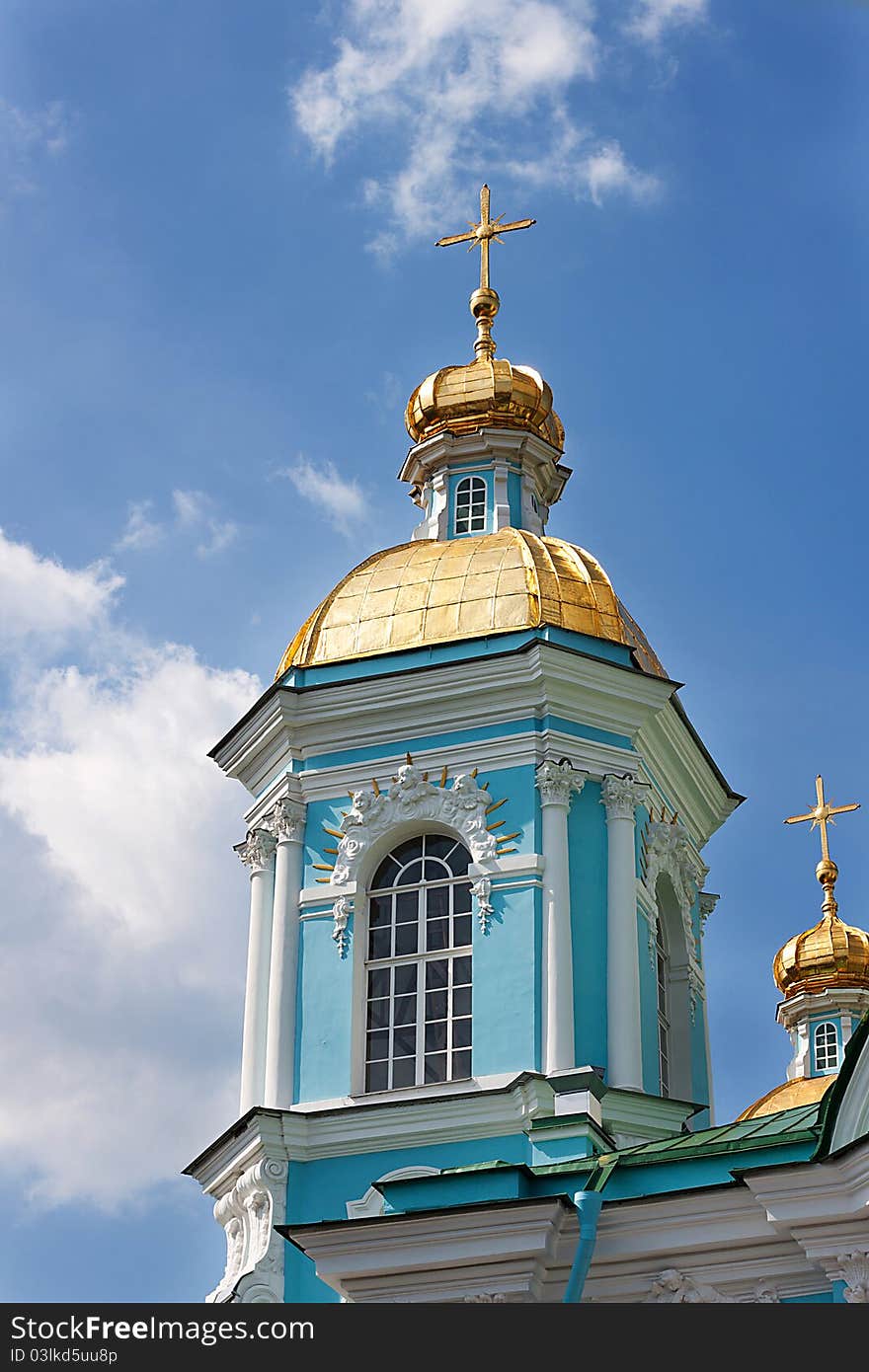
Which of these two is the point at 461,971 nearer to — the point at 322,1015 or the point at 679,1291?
the point at 322,1015

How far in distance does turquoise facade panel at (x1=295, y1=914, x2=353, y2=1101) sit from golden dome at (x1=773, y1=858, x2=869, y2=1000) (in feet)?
47.3

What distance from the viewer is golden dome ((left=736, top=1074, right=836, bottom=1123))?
29.6 metres

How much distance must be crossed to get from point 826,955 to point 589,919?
577 inches

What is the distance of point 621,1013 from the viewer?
1922 cm

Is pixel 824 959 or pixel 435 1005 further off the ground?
pixel 824 959

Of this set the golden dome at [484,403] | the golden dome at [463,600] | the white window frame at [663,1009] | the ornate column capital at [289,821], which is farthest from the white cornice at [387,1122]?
the golden dome at [484,403]

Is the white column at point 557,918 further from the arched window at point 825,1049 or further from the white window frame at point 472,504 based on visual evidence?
the arched window at point 825,1049

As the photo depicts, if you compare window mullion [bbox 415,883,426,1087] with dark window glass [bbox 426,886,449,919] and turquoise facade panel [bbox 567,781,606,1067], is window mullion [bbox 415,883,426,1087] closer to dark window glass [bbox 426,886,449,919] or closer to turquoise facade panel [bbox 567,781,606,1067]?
dark window glass [bbox 426,886,449,919]

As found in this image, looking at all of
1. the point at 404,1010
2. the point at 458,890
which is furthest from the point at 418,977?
the point at 458,890

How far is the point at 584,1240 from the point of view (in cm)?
1568

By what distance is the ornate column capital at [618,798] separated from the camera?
20.3 m

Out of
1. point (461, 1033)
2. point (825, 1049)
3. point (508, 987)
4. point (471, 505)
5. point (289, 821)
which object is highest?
point (471, 505)
